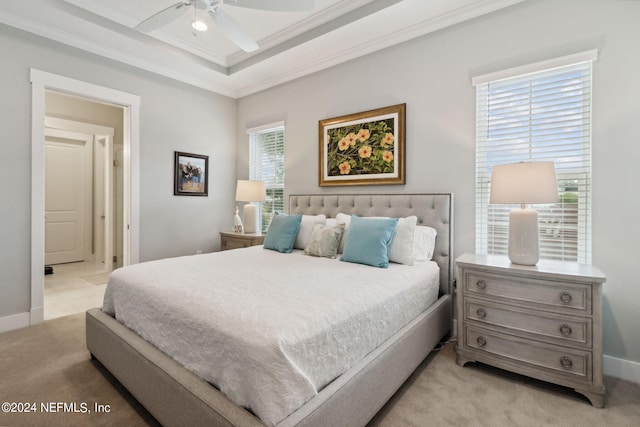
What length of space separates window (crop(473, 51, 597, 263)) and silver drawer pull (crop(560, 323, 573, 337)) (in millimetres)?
654

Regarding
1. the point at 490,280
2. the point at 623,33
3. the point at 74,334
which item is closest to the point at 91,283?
the point at 74,334

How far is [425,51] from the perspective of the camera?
115 inches

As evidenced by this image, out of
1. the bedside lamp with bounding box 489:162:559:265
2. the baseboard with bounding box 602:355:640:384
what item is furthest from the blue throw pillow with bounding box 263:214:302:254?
the baseboard with bounding box 602:355:640:384

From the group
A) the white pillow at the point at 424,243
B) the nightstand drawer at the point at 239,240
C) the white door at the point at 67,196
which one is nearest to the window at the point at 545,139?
the white pillow at the point at 424,243

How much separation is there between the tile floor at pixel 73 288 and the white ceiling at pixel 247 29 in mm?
2760

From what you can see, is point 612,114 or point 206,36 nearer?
point 612,114

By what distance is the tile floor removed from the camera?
3409 mm

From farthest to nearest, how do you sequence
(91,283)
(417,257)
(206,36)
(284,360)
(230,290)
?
1. (91,283)
2. (206,36)
3. (417,257)
4. (230,290)
5. (284,360)

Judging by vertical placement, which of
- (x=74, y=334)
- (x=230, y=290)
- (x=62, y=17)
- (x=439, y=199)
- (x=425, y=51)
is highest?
(x=62, y=17)

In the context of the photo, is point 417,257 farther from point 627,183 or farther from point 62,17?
point 62,17

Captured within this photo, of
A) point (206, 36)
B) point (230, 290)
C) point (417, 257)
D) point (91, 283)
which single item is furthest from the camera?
point (91, 283)

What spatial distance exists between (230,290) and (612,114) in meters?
2.74

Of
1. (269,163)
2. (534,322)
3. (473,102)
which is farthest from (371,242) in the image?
(269,163)

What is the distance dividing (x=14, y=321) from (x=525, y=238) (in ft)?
14.2
